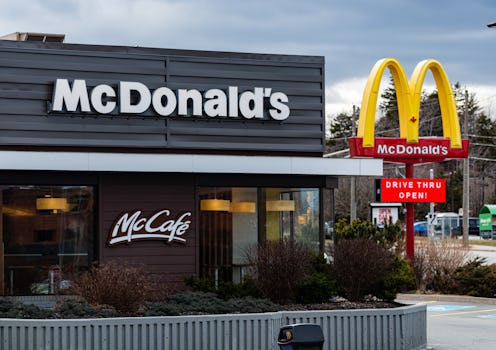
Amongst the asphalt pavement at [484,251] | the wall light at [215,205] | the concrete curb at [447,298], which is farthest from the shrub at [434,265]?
the asphalt pavement at [484,251]

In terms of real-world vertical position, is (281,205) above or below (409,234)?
above

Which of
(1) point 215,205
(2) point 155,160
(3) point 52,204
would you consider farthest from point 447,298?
(3) point 52,204

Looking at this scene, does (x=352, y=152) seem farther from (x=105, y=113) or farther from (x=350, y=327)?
(x=350, y=327)

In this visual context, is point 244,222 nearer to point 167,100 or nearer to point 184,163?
point 184,163

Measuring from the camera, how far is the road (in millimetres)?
18156

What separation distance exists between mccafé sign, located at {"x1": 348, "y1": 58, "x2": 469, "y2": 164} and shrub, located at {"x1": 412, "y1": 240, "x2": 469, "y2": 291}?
4080 millimetres

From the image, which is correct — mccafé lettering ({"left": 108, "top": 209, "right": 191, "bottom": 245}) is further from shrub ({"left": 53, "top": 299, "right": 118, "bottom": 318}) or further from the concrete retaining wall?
the concrete retaining wall

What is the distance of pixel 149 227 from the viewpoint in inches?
805

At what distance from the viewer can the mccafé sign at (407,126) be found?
31.7 meters

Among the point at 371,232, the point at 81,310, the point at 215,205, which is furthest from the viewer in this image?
the point at 371,232

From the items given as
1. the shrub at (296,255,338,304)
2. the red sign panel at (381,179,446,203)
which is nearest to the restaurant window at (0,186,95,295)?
the shrub at (296,255,338,304)

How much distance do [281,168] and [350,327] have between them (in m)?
5.19

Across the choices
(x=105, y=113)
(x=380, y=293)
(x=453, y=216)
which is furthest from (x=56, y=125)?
(x=453, y=216)

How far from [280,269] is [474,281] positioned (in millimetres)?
11243
